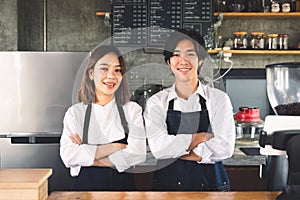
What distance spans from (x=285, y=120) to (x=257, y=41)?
10.1 feet

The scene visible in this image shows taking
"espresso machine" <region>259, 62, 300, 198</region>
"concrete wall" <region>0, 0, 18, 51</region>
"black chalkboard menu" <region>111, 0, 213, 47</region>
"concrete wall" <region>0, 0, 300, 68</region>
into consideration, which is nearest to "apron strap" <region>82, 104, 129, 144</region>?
"espresso machine" <region>259, 62, 300, 198</region>

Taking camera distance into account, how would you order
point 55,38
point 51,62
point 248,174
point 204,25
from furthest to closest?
1. point 55,38
2. point 204,25
3. point 51,62
4. point 248,174

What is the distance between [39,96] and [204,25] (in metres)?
1.67

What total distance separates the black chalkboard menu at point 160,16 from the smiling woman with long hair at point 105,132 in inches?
66.1

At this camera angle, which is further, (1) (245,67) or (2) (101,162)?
(1) (245,67)

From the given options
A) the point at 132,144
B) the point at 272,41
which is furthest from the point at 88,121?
the point at 272,41

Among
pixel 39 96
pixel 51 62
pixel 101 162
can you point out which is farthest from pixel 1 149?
pixel 101 162

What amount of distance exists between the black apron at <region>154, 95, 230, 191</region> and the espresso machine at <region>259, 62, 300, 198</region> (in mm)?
904

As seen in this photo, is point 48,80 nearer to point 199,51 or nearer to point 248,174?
point 199,51

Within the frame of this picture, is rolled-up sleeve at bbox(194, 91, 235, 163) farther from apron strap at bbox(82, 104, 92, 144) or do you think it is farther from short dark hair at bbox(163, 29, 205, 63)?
apron strap at bbox(82, 104, 92, 144)

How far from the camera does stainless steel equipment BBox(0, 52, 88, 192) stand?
130 inches

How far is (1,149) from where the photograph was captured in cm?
331

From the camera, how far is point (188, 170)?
2.46m

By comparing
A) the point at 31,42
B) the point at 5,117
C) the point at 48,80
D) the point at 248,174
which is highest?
the point at 31,42
